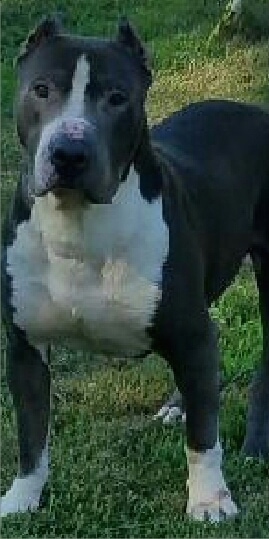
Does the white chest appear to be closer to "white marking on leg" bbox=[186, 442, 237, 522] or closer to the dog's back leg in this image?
"white marking on leg" bbox=[186, 442, 237, 522]

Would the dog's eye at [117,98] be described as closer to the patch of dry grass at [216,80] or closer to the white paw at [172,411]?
the white paw at [172,411]

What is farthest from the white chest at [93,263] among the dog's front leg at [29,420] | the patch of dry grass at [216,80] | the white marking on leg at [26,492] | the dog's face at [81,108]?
the patch of dry grass at [216,80]

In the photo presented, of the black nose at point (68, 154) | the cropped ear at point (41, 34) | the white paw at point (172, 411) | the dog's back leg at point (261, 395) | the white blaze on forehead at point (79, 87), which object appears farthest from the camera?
the white paw at point (172, 411)

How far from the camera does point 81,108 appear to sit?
374cm

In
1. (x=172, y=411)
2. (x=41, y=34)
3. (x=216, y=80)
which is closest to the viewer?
(x=41, y=34)

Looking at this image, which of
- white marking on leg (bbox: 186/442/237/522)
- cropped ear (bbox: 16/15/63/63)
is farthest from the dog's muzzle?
white marking on leg (bbox: 186/442/237/522)

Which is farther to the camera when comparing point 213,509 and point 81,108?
point 213,509

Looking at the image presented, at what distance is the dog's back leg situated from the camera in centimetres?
479

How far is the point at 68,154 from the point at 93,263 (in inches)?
18.4

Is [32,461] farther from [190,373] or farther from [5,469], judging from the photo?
[190,373]

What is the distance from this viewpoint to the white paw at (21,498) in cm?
432

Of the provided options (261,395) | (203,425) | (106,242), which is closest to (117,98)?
(106,242)

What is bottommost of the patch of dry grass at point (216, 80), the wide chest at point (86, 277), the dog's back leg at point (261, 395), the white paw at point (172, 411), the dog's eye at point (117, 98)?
the patch of dry grass at point (216, 80)

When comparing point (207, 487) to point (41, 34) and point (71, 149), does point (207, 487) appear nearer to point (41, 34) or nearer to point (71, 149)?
point (71, 149)
